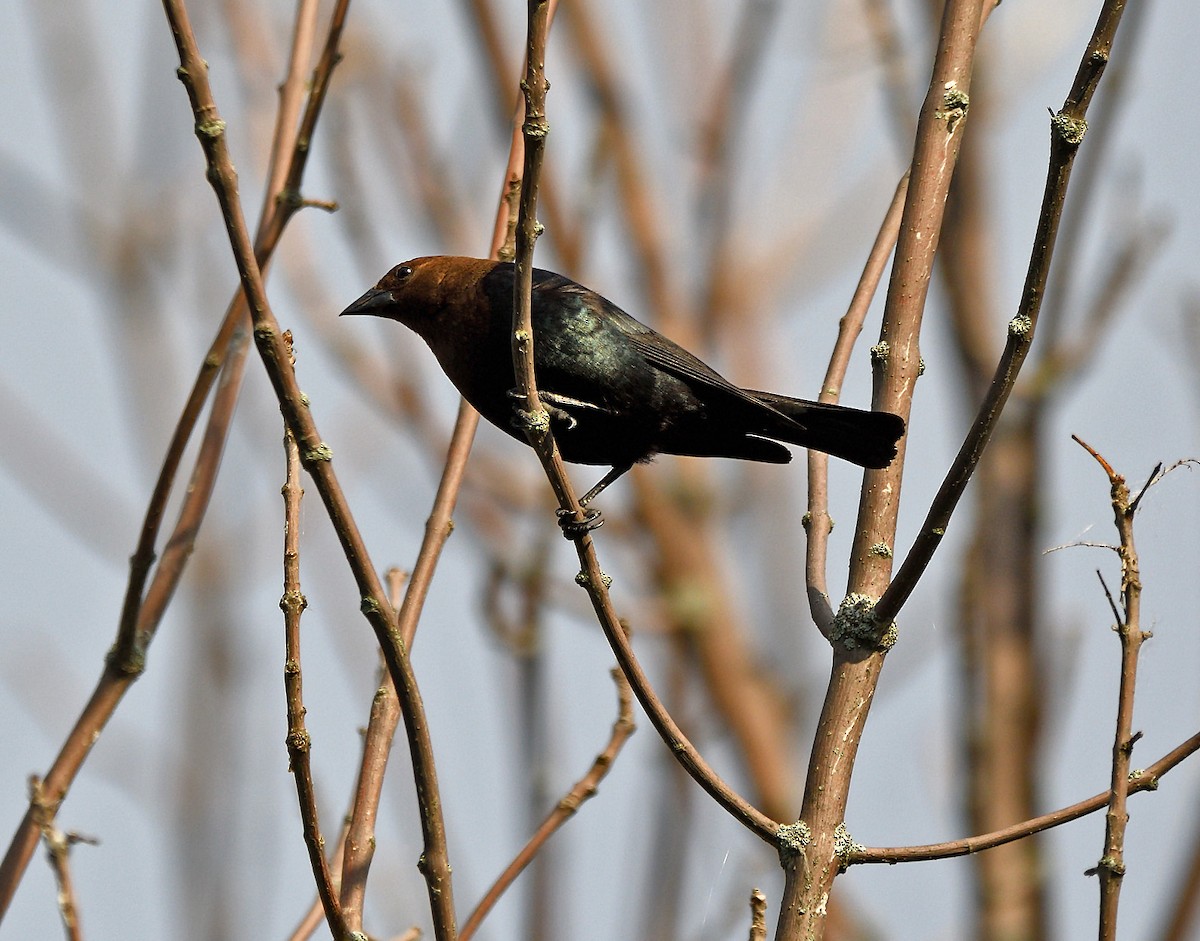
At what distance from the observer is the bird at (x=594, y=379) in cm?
362

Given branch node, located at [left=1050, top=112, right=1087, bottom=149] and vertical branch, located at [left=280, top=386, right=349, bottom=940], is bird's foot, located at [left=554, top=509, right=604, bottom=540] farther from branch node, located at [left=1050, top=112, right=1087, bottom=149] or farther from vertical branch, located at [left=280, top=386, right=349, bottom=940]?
branch node, located at [left=1050, top=112, right=1087, bottom=149]

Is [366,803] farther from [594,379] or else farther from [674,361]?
[674,361]

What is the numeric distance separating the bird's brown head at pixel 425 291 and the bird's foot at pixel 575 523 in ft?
2.88

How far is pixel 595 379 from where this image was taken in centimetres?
369

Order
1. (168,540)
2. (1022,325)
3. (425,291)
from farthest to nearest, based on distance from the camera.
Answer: (425,291) < (168,540) < (1022,325)

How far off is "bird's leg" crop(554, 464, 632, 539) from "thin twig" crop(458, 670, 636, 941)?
29cm

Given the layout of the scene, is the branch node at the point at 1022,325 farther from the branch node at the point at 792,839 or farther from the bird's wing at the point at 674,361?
the bird's wing at the point at 674,361

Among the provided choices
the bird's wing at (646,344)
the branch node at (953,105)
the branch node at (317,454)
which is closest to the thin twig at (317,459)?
the branch node at (317,454)

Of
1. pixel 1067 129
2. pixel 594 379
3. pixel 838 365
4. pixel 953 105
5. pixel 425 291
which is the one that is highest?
pixel 425 291

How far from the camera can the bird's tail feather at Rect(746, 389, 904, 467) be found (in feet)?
8.64

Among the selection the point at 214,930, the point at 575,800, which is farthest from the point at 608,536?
the point at 575,800

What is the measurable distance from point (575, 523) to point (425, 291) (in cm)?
166

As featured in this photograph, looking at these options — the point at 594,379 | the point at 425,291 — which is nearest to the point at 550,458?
the point at 594,379

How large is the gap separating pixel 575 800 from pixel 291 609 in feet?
2.58
